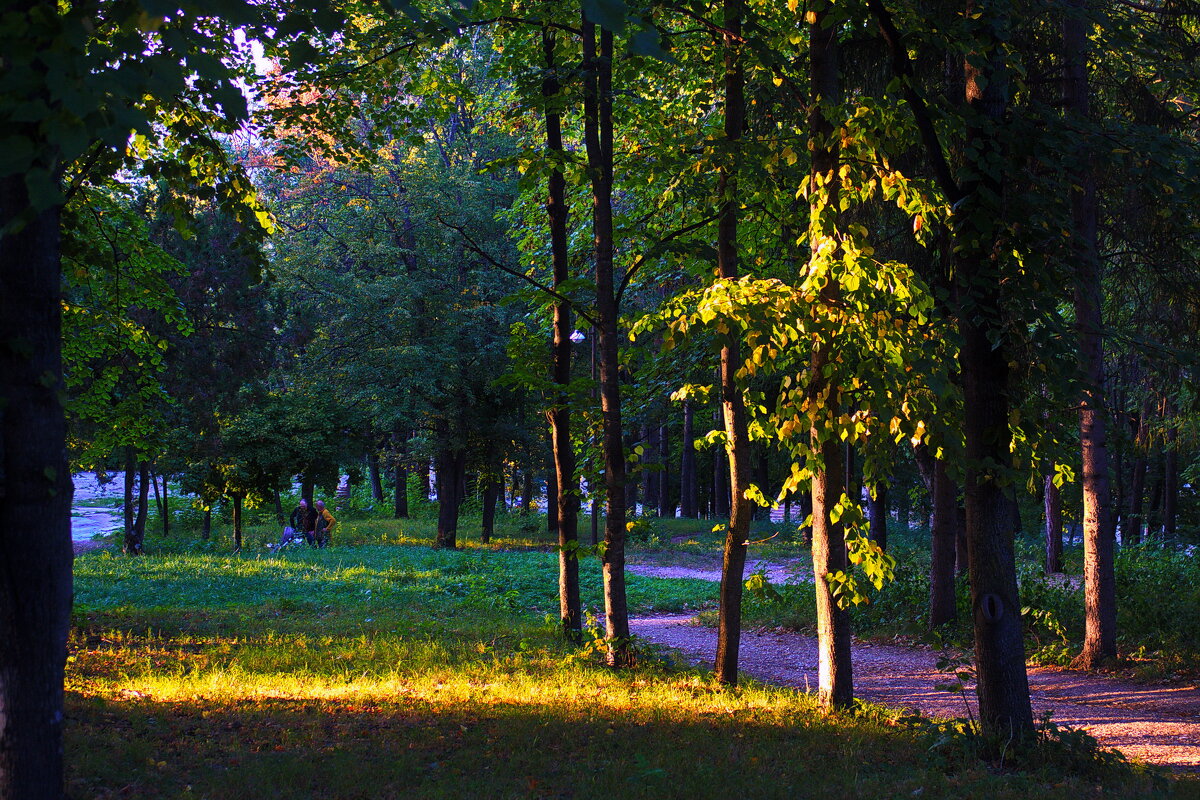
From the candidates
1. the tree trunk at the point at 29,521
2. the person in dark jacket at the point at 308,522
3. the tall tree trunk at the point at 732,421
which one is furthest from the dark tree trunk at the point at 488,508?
the tree trunk at the point at 29,521

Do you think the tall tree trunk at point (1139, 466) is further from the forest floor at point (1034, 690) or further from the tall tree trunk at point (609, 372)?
the tall tree trunk at point (609, 372)

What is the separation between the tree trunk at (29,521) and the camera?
13.1ft

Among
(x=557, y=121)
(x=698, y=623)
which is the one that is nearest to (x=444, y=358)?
(x=698, y=623)

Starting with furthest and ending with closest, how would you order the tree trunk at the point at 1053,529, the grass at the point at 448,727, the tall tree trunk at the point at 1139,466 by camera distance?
the tall tree trunk at the point at 1139,466
the tree trunk at the point at 1053,529
the grass at the point at 448,727

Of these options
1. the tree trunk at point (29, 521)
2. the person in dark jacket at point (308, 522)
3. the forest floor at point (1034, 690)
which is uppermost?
the tree trunk at point (29, 521)

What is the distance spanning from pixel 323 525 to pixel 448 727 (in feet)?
68.0

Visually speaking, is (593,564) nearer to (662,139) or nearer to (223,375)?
(223,375)

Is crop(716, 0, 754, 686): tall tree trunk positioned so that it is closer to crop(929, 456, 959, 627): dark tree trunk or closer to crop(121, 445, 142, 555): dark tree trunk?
crop(929, 456, 959, 627): dark tree trunk

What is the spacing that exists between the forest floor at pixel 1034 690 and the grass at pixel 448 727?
1.00 meters

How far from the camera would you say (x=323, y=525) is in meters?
25.7

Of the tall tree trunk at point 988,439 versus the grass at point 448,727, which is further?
the tall tree trunk at point 988,439

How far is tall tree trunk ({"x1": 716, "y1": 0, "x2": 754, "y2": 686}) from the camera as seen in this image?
813 cm

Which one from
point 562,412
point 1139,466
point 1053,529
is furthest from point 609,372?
point 1139,466

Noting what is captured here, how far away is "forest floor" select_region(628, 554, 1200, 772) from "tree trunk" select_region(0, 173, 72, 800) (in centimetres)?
556
